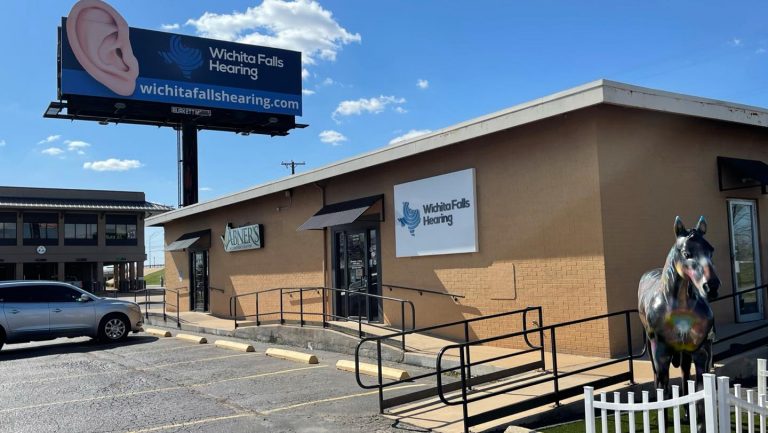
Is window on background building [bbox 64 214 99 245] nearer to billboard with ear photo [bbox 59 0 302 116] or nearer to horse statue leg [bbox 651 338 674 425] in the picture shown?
billboard with ear photo [bbox 59 0 302 116]

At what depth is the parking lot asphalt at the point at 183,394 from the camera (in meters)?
7.46

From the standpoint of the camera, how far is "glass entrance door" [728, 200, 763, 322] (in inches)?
442

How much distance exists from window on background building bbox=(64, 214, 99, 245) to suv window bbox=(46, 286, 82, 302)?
43.2 meters

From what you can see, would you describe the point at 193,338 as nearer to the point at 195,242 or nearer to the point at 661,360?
the point at 195,242

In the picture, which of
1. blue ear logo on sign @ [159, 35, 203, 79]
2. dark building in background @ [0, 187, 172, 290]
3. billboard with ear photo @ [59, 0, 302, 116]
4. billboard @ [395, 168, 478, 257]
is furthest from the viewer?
dark building in background @ [0, 187, 172, 290]

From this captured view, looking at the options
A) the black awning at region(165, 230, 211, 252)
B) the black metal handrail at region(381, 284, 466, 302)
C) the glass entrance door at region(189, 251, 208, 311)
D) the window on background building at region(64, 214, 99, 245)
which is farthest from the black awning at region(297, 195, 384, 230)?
the window on background building at region(64, 214, 99, 245)

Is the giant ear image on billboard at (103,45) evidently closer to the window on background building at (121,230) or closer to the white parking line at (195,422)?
the white parking line at (195,422)

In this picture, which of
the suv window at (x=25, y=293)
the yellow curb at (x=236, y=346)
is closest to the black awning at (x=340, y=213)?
the yellow curb at (x=236, y=346)

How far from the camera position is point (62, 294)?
50.9ft

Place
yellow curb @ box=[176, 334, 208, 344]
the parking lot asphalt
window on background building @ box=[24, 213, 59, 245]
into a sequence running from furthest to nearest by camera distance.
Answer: window on background building @ box=[24, 213, 59, 245] → yellow curb @ box=[176, 334, 208, 344] → the parking lot asphalt

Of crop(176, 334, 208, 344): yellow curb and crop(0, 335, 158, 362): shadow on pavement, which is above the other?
crop(176, 334, 208, 344): yellow curb

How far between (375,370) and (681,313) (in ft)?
16.8

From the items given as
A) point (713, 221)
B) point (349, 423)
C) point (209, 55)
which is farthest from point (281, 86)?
point (349, 423)

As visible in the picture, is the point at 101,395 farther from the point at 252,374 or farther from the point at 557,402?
the point at 557,402
